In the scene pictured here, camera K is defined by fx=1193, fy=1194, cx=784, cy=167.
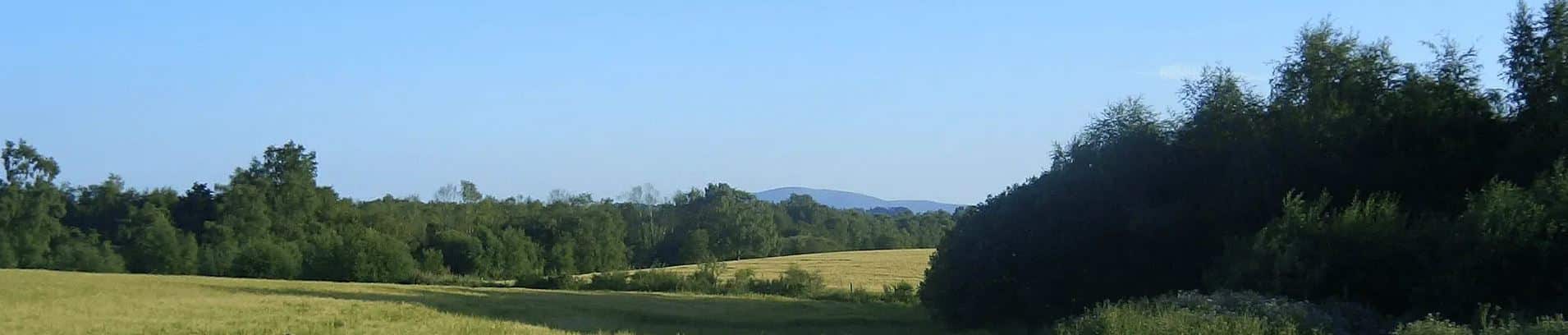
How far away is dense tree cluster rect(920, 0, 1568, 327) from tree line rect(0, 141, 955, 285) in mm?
21980

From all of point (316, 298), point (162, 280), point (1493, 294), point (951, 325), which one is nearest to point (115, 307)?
point (316, 298)

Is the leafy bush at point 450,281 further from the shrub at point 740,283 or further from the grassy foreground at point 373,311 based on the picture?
the grassy foreground at point 373,311

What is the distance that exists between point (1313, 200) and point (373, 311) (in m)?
20.9

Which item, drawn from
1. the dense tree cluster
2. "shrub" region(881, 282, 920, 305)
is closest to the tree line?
"shrub" region(881, 282, 920, 305)

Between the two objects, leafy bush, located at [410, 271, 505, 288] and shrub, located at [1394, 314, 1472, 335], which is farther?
leafy bush, located at [410, 271, 505, 288]

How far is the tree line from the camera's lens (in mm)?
61594

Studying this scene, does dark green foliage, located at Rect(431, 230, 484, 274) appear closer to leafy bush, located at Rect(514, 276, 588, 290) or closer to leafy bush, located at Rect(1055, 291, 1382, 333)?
leafy bush, located at Rect(514, 276, 588, 290)

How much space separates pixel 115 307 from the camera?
27.2m

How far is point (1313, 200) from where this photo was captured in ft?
80.6

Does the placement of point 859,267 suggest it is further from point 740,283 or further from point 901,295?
point 901,295

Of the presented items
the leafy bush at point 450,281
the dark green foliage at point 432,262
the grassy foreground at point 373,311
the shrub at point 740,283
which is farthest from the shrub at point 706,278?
the dark green foliage at point 432,262

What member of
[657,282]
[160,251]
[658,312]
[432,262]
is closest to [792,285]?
[657,282]

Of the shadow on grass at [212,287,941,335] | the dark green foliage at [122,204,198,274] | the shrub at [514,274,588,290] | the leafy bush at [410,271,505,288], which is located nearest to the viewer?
the shadow on grass at [212,287,941,335]

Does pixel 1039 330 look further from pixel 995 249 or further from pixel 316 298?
pixel 316 298
